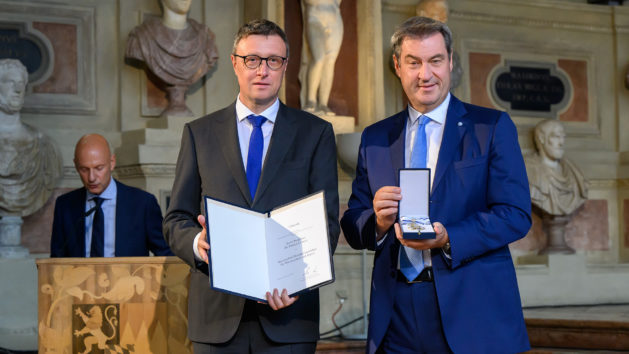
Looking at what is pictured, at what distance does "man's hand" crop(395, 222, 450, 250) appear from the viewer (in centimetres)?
227

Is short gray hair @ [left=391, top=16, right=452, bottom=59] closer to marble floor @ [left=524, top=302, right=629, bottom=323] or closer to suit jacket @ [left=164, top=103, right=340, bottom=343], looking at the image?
suit jacket @ [left=164, top=103, right=340, bottom=343]

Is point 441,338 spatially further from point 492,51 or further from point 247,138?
point 492,51

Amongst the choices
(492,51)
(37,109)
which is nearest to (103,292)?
(37,109)

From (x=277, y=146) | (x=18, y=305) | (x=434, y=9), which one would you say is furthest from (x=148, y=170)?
(x=277, y=146)

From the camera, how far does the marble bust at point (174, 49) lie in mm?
6809

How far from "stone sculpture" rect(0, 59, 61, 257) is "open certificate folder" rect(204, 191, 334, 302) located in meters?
4.17

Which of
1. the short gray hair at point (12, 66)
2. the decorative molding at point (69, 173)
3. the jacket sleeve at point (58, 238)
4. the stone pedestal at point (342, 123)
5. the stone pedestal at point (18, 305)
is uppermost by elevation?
the short gray hair at point (12, 66)

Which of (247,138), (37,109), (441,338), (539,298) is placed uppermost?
(37,109)

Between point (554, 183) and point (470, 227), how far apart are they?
6.46 meters

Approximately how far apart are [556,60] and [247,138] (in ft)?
24.3

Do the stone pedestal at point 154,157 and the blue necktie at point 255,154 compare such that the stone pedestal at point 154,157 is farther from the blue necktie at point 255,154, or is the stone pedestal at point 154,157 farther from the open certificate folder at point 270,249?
the open certificate folder at point 270,249

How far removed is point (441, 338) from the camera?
7.81ft

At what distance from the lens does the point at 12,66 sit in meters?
6.13

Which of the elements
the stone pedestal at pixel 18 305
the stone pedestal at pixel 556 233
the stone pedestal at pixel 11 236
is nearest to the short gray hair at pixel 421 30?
the stone pedestal at pixel 18 305
